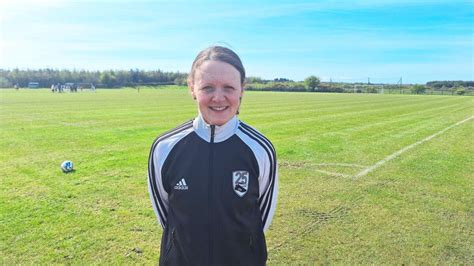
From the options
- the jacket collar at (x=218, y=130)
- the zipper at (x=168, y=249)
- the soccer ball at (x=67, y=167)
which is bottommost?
the soccer ball at (x=67, y=167)

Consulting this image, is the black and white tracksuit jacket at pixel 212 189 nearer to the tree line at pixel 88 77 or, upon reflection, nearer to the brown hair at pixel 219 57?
the brown hair at pixel 219 57

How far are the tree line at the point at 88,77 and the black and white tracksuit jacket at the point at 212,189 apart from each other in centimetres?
10237

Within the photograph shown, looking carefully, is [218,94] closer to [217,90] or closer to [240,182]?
[217,90]

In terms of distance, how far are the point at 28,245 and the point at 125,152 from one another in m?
5.39

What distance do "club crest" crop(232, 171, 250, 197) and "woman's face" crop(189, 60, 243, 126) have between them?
1.09ft

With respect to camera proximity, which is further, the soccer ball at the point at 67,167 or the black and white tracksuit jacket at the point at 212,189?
the soccer ball at the point at 67,167

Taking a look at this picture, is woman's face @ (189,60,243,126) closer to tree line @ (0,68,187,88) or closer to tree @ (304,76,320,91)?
tree @ (304,76,320,91)

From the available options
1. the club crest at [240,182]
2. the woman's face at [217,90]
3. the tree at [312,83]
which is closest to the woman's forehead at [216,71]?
the woman's face at [217,90]

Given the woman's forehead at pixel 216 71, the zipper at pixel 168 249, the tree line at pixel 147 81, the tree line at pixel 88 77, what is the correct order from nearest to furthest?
the woman's forehead at pixel 216 71 < the zipper at pixel 168 249 < the tree line at pixel 147 81 < the tree line at pixel 88 77

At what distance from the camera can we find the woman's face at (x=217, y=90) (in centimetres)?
219

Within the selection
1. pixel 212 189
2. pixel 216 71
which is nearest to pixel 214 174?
pixel 212 189

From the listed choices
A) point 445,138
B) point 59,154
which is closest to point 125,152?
point 59,154

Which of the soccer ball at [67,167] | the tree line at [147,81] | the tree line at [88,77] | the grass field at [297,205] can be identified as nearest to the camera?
the grass field at [297,205]

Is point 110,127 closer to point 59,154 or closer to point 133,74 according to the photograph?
point 59,154
